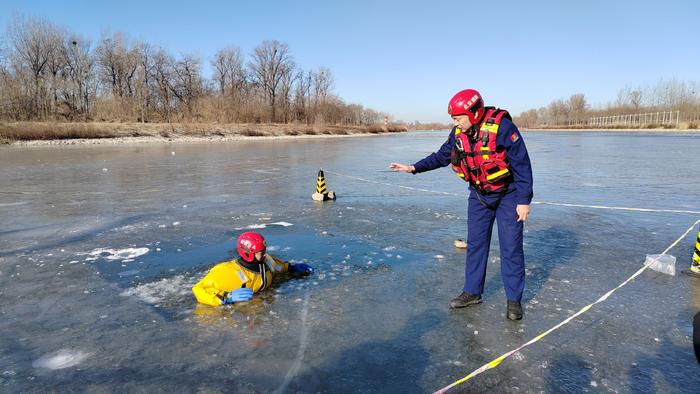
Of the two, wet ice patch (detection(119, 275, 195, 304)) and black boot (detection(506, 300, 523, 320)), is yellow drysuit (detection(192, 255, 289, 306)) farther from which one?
black boot (detection(506, 300, 523, 320))

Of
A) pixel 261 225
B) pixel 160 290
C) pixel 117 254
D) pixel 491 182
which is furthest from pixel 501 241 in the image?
pixel 117 254

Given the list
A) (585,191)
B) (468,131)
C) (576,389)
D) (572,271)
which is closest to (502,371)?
(576,389)

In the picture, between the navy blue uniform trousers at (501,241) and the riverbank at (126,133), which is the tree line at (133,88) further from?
the navy blue uniform trousers at (501,241)

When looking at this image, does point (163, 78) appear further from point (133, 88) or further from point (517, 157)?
point (517, 157)

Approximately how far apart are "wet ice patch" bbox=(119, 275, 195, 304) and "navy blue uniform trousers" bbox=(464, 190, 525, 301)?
113 inches

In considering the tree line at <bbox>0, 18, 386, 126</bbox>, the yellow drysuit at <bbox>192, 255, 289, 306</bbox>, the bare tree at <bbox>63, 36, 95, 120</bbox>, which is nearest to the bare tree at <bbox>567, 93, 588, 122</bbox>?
the tree line at <bbox>0, 18, 386, 126</bbox>

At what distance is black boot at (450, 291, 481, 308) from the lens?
4082mm

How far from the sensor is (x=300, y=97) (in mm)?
85562

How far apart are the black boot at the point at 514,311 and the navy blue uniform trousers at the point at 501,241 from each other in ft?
0.15

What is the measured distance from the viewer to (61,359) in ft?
10.7

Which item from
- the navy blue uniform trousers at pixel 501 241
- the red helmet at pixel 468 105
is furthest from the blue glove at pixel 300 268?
the red helmet at pixel 468 105

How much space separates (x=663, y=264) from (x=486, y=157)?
295 centimetres

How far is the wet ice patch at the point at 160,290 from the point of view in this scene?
439 centimetres

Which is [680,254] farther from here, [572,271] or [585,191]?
[585,191]
